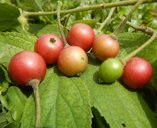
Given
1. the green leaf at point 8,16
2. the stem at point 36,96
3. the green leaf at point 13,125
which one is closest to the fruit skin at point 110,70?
the stem at point 36,96

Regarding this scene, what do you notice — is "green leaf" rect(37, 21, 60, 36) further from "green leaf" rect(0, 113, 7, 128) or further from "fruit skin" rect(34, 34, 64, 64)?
"green leaf" rect(0, 113, 7, 128)

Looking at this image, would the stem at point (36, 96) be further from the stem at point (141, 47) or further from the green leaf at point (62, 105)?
the stem at point (141, 47)

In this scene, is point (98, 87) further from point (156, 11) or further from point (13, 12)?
point (156, 11)

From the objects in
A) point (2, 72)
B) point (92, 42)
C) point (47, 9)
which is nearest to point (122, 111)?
point (92, 42)

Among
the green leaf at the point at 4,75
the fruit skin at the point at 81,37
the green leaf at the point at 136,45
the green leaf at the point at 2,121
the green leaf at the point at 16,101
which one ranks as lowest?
the green leaf at the point at 2,121

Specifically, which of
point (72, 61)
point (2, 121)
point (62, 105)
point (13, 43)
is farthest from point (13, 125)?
point (13, 43)

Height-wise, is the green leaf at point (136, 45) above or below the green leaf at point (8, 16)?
below

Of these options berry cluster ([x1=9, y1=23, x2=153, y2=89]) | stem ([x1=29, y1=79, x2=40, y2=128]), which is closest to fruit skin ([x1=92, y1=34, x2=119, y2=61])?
berry cluster ([x1=9, y1=23, x2=153, y2=89])

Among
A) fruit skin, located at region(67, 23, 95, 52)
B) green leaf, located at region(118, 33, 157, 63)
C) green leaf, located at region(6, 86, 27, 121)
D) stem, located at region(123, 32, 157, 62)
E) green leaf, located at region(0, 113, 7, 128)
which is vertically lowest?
green leaf, located at region(0, 113, 7, 128)
